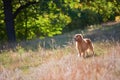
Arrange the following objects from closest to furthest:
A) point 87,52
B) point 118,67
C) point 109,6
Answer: point 118,67 → point 87,52 → point 109,6

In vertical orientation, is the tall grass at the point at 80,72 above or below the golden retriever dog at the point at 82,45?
above

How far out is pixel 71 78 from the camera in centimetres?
773

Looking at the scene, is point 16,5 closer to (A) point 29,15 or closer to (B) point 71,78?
(A) point 29,15

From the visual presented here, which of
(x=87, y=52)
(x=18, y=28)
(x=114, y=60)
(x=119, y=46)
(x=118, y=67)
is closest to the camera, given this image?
(x=118, y=67)

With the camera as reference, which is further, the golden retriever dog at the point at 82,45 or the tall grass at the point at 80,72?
the golden retriever dog at the point at 82,45

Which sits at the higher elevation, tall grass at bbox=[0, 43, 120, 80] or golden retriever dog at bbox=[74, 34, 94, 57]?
tall grass at bbox=[0, 43, 120, 80]

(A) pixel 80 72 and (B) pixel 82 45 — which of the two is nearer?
(A) pixel 80 72

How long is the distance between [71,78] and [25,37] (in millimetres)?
24641

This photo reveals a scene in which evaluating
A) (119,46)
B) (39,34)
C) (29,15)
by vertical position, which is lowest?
(39,34)

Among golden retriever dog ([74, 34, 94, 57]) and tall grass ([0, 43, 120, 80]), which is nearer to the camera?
tall grass ([0, 43, 120, 80])

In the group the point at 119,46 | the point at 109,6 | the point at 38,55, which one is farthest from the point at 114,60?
the point at 109,6

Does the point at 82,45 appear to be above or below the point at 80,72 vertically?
below

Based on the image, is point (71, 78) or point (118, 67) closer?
point (71, 78)

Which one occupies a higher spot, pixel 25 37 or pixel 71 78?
pixel 71 78
